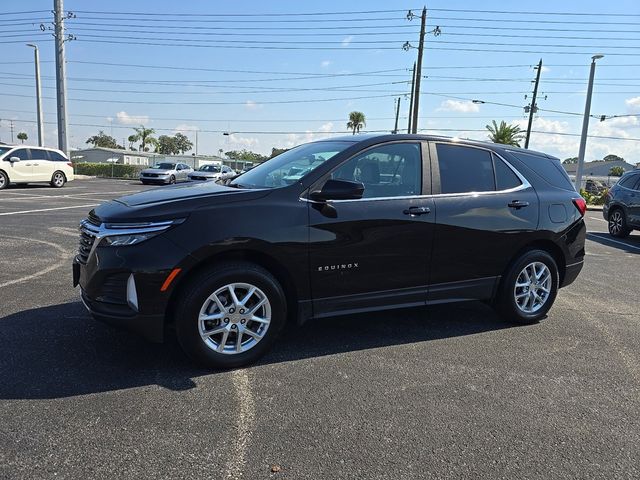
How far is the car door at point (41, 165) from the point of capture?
66.4ft

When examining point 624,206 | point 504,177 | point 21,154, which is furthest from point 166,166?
point 504,177

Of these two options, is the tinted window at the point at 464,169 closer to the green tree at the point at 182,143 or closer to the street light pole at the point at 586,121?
the street light pole at the point at 586,121

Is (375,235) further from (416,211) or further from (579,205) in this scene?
(579,205)

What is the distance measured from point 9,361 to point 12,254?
4.12 metres

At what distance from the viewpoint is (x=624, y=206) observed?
12.2 m

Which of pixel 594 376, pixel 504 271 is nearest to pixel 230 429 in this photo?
pixel 594 376

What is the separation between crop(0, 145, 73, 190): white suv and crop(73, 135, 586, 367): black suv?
60.3ft

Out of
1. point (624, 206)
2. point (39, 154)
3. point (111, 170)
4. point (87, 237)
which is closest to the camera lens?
point (87, 237)

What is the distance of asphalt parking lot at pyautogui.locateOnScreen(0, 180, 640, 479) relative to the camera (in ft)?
8.63

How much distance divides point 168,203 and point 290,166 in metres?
1.23

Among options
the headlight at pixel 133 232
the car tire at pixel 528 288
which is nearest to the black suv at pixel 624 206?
the car tire at pixel 528 288

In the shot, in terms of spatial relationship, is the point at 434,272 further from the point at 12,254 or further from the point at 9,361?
the point at 12,254

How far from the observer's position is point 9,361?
143 inches

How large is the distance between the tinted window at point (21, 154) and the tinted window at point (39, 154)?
231 mm
